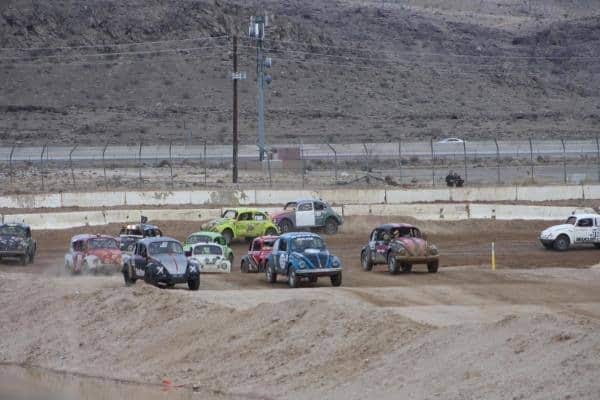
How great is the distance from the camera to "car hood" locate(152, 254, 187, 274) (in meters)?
31.1

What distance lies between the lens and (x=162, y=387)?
22.8 m

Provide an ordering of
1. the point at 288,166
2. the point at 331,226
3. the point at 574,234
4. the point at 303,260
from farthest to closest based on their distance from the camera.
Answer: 1. the point at 288,166
2. the point at 331,226
3. the point at 574,234
4. the point at 303,260

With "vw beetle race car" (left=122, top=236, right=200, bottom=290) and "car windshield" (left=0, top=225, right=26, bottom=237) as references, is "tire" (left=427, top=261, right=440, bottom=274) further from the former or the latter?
"car windshield" (left=0, top=225, right=26, bottom=237)

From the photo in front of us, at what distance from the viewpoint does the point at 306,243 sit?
107 feet

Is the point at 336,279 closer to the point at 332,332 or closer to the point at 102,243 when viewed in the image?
the point at 102,243

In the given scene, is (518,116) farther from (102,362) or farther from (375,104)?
(102,362)

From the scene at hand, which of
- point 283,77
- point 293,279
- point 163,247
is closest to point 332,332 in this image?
point 293,279

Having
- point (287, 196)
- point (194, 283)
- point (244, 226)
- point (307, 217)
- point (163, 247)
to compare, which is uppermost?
point (287, 196)

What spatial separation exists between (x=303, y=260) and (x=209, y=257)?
A: 5.32 metres

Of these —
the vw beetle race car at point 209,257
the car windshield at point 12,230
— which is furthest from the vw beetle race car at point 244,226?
the vw beetle race car at point 209,257

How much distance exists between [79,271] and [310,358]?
15943 millimetres

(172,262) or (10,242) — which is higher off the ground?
(10,242)

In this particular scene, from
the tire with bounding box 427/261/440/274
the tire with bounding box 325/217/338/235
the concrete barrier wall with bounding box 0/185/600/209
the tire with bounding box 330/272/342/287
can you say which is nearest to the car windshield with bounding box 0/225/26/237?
the concrete barrier wall with bounding box 0/185/600/209

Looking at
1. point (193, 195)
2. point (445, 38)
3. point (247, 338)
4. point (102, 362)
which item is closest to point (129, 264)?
point (102, 362)
